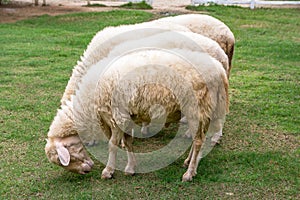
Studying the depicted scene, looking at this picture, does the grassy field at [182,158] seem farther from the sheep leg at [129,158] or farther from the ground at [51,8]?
the ground at [51,8]

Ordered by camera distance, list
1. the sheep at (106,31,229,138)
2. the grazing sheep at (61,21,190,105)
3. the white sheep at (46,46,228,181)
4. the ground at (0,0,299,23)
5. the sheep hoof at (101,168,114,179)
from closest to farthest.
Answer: the white sheep at (46,46,228,181) < the sheep hoof at (101,168,114,179) < the sheep at (106,31,229,138) < the grazing sheep at (61,21,190,105) < the ground at (0,0,299,23)

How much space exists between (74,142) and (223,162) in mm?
1568

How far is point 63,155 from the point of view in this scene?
15.1 ft

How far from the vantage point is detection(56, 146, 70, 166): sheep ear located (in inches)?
182

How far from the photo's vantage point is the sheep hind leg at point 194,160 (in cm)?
468

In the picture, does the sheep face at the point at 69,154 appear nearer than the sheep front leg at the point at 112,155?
Yes

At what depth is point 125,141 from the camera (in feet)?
16.1

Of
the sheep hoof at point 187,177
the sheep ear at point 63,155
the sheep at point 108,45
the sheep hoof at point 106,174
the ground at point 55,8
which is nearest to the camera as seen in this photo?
the sheep ear at point 63,155

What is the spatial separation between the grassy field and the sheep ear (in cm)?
26

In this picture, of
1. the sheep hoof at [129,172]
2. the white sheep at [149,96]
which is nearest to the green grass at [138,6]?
the white sheep at [149,96]

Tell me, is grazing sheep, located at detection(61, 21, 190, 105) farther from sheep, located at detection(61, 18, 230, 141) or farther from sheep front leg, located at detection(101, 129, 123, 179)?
sheep front leg, located at detection(101, 129, 123, 179)

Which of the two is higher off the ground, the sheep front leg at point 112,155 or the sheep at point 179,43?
the sheep at point 179,43

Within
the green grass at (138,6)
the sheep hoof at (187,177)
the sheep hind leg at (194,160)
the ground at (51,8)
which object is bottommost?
the sheep hoof at (187,177)

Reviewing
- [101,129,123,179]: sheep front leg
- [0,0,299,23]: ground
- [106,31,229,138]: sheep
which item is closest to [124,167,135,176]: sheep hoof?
[101,129,123,179]: sheep front leg
